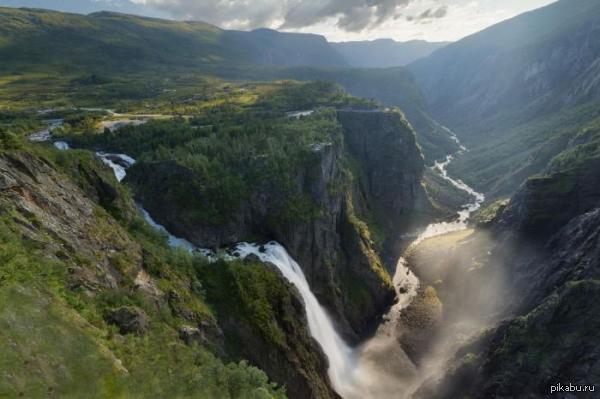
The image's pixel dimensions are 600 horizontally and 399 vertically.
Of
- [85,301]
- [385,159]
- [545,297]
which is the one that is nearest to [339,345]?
[545,297]

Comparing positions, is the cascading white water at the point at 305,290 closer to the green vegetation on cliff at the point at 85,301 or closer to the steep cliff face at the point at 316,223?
the steep cliff face at the point at 316,223

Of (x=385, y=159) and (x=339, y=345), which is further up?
(x=385, y=159)

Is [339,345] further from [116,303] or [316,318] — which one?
[116,303]

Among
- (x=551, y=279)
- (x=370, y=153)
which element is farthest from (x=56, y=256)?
(x=370, y=153)

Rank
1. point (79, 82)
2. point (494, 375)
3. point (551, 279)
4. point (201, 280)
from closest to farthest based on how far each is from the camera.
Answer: point (201, 280) < point (494, 375) < point (551, 279) < point (79, 82)

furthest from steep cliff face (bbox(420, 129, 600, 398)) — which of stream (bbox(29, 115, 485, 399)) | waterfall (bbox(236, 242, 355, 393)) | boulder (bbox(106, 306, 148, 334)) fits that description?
boulder (bbox(106, 306, 148, 334))

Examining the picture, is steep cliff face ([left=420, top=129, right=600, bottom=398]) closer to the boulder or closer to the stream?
the stream

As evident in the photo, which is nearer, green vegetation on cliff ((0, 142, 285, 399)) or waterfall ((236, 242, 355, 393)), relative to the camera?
green vegetation on cliff ((0, 142, 285, 399))

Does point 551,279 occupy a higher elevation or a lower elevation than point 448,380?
higher

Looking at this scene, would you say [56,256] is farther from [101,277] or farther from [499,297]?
[499,297]

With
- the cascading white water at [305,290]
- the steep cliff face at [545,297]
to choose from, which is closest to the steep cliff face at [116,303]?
the cascading white water at [305,290]

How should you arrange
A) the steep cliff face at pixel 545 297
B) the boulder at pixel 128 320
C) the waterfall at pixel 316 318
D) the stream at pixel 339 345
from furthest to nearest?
the waterfall at pixel 316 318 < the stream at pixel 339 345 < the steep cliff face at pixel 545 297 < the boulder at pixel 128 320
